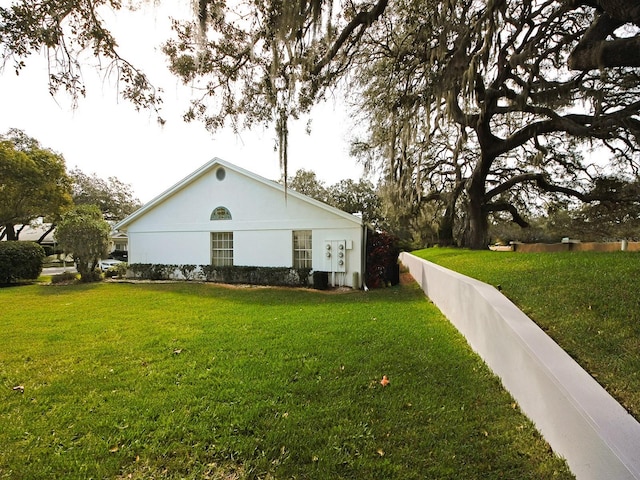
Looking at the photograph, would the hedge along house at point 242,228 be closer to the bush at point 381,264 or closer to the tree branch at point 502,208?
the bush at point 381,264

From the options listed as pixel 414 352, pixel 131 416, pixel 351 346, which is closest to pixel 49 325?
pixel 131 416

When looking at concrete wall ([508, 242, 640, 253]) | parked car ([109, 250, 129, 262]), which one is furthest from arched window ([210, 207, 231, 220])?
parked car ([109, 250, 129, 262])

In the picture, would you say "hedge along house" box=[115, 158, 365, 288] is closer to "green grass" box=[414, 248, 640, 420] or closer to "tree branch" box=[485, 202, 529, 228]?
"green grass" box=[414, 248, 640, 420]

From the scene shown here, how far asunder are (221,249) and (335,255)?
17.1 ft

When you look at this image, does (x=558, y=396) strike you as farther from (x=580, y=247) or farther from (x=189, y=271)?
(x=580, y=247)

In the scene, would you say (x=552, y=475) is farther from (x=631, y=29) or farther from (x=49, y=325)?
(x=631, y=29)

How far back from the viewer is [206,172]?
1384 centimetres

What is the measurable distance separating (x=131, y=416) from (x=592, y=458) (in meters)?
3.48

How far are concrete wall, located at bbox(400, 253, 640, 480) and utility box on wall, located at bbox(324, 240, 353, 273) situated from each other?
7436mm

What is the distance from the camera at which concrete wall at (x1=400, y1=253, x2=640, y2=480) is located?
1803 millimetres

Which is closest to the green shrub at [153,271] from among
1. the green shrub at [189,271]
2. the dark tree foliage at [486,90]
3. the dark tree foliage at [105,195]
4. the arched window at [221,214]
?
the green shrub at [189,271]

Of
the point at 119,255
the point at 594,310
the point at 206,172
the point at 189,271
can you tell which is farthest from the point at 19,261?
the point at 594,310

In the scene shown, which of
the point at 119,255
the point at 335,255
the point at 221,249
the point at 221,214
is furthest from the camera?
the point at 119,255

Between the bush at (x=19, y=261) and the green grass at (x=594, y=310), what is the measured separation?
57.7 feet
